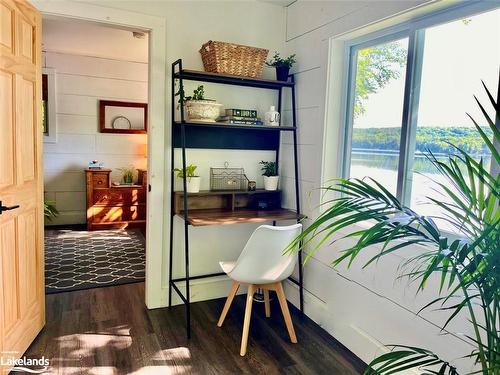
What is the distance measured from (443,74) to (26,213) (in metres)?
2.45

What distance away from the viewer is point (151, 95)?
2715mm

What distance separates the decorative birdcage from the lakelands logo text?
1579mm

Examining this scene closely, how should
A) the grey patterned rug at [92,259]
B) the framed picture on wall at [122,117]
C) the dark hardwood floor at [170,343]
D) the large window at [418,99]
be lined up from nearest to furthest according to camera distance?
the large window at [418,99] < the dark hardwood floor at [170,343] < the grey patterned rug at [92,259] < the framed picture on wall at [122,117]

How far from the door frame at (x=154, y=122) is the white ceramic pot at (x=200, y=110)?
0.24 meters

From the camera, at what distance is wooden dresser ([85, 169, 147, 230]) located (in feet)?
16.9

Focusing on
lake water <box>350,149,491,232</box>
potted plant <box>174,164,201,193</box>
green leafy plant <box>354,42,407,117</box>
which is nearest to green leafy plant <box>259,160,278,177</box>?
potted plant <box>174,164,201,193</box>

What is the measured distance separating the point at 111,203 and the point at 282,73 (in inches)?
135

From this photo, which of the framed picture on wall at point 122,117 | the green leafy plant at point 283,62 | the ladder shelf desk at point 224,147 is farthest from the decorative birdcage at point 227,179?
the framed picture on wall at point 122,117

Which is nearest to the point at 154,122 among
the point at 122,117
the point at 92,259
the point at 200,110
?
the point at 200,110

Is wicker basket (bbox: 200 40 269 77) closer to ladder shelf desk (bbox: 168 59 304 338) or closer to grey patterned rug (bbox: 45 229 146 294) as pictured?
ladder shelf desk (bbox: 168 59 304 338)

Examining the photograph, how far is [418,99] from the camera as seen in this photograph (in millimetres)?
2070

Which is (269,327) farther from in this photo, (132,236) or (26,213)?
(132,236)

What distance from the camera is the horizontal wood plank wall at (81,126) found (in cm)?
525

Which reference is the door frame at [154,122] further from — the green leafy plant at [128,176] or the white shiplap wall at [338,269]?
the green leafy plant at [128,176]
